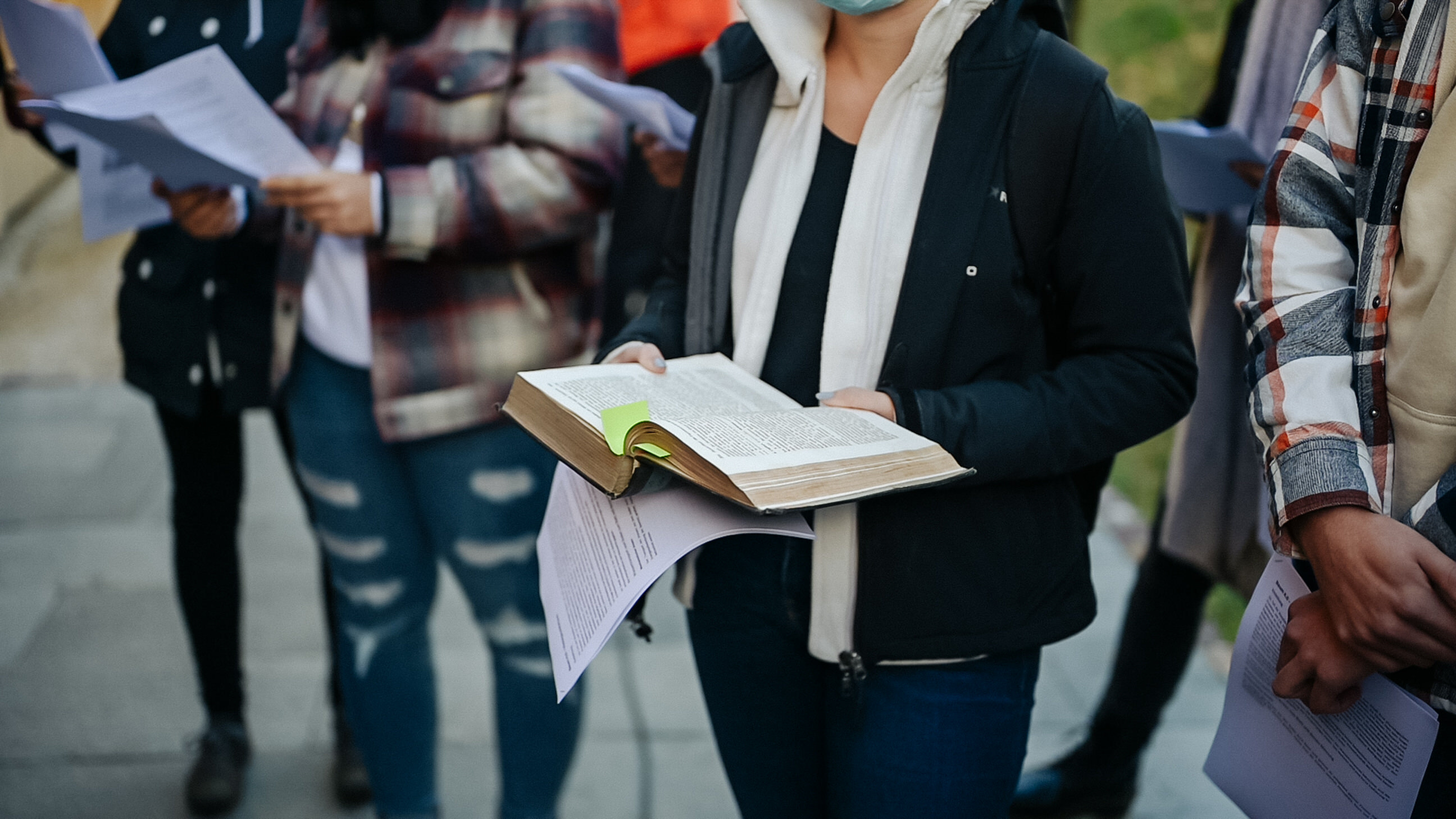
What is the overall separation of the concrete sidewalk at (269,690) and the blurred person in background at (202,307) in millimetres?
536

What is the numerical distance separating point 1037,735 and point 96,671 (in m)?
2.62

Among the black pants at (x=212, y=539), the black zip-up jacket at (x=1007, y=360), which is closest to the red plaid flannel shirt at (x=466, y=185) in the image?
the black pants at (x=212, y=539)

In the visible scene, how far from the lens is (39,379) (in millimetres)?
5398

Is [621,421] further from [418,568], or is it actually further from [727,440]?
[418,568]

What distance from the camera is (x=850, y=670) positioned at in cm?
152

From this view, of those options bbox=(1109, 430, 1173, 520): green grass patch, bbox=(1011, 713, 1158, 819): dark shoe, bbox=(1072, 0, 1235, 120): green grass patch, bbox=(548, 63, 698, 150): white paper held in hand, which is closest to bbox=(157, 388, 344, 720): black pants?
bbox=(548, 63, 698, 150): white paper held in hand

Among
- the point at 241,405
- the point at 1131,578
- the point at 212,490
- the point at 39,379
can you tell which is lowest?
the point at 39,379

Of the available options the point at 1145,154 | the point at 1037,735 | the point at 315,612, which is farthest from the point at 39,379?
the point at 1145,154

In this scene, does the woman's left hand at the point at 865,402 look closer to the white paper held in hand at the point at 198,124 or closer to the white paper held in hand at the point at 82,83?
the white paper held in hand at the point at 198,124

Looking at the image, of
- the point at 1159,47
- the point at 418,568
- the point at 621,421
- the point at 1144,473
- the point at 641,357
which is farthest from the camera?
the point at 1159,47

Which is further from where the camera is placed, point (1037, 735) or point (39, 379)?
point (39, 379)

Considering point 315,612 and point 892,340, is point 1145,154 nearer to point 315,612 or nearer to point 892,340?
point 892,340

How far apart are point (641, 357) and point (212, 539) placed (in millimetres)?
1567

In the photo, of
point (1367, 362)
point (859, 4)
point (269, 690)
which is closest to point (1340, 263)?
point (1367, 362)
